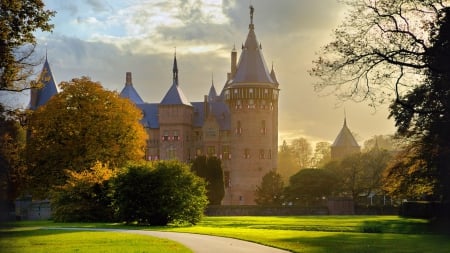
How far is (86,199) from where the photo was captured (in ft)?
109

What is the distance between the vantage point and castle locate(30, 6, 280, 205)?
8050 centimetres

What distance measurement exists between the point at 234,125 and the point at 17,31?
61094 millimetres

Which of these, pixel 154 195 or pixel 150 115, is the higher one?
pixel 150 115

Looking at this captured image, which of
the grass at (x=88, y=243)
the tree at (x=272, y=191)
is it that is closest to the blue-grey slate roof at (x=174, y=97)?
the tree at (x=272, y=191)

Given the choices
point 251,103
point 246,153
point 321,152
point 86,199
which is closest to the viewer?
point 86,199

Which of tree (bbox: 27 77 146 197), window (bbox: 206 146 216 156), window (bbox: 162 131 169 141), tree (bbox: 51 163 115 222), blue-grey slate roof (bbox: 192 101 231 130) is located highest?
blue-grey slate roof (bbox: 192 101 231 130)

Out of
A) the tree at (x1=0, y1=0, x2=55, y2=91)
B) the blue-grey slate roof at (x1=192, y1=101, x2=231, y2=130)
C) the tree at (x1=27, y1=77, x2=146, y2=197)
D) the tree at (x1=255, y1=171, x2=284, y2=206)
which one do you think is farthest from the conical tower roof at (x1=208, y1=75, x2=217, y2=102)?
the tree at (x1=0, y1=0, x2=55, y2=91)

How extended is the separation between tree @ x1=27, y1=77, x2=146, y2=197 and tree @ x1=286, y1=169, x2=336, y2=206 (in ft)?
79.3

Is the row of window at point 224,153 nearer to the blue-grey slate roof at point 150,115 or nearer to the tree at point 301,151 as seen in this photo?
the blue-grey slate roof at point 150,115

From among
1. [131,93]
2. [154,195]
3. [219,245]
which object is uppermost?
[131,93]

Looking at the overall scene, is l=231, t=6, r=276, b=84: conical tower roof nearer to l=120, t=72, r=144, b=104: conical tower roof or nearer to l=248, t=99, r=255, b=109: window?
l=248, t=99, r=255, b=109: window

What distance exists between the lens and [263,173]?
8038 centimetres

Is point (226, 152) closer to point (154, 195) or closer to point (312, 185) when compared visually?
point (312, 185)

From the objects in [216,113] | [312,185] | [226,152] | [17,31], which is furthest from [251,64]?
[17,31]
